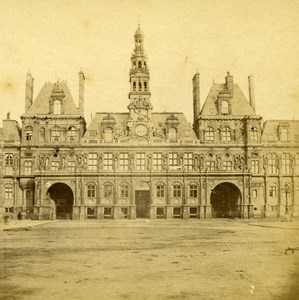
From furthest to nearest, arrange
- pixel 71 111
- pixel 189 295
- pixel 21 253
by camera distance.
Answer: pixel 71 111, pixel 21 253, pixel 189 295

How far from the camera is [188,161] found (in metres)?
48.4

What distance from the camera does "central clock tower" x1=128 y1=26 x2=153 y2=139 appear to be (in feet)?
160

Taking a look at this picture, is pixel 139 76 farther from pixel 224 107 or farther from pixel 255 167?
pixel 255 167

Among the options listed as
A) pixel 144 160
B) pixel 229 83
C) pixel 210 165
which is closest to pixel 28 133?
pixel 144 160

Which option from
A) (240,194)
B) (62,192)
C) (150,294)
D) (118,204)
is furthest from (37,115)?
(150,294)

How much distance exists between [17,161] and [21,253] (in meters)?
33.3

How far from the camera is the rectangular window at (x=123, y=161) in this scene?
47.9 meters

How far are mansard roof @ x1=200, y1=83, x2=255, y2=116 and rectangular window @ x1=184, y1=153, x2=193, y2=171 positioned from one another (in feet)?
16.3

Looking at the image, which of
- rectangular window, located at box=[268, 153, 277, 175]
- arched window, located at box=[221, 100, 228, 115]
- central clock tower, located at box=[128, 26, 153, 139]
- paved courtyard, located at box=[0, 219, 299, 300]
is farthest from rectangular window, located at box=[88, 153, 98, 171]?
paved courtyard, located at box=[0, 219, 299, 300]

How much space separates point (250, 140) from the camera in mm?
49250

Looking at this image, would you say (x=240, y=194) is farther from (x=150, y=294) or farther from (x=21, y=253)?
(x=150, y=294)

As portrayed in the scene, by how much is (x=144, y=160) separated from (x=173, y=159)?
3.09 meters

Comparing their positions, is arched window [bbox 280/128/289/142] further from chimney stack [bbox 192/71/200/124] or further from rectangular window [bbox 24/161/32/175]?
rectangular window [bbox 24/161/32/175]

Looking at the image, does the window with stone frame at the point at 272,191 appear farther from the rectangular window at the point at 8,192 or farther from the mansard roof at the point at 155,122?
the rectangular window at the point at 8,192
